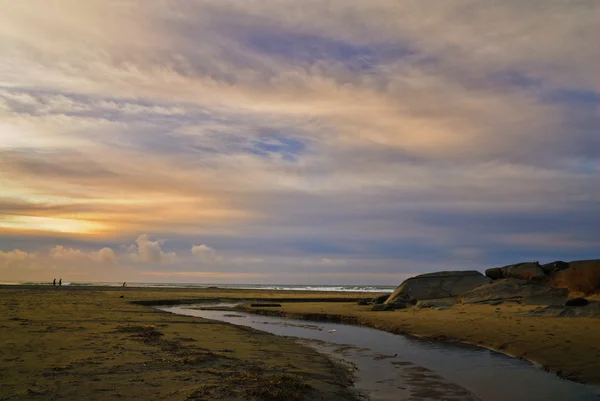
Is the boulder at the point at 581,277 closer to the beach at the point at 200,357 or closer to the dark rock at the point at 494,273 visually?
the dark rock at the point at 494,273

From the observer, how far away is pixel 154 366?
12.1 m

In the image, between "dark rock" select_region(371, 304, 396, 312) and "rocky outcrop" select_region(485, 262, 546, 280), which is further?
"rocky outcrop" select_region(485, 262, 546, 280)

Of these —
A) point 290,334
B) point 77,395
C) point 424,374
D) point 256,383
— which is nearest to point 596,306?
point 424,374

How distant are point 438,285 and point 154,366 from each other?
33674mm

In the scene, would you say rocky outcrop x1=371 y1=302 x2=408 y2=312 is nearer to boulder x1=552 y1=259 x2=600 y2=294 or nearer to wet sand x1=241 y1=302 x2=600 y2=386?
wet sand x1=241 y1=302 x2=600 y2=386

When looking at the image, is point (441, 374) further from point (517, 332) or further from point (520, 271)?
point (520, 271)

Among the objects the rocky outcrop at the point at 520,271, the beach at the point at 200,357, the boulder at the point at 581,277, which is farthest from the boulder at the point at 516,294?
the rocky outcrop at the point at 520,271

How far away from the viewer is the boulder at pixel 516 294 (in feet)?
98.3

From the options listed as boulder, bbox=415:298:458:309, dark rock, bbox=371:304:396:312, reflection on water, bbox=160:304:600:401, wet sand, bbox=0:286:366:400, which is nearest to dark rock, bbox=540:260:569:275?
boulder, bbox=415:298:458:309

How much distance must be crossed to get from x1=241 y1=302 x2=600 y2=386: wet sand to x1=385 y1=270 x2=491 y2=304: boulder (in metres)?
6.65

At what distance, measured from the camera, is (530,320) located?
2302 cm

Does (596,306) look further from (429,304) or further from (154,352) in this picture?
(154,352)

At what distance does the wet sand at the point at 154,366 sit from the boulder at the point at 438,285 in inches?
945

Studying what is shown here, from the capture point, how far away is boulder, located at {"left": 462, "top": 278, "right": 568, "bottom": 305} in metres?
30.0
